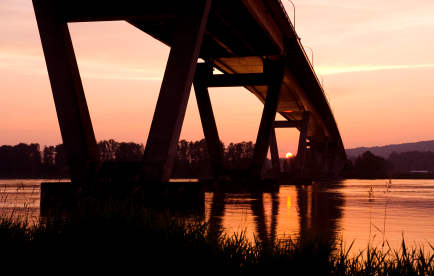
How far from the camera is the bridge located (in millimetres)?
16312

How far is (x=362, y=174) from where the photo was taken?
473 feet

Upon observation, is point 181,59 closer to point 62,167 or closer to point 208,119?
point 62,167

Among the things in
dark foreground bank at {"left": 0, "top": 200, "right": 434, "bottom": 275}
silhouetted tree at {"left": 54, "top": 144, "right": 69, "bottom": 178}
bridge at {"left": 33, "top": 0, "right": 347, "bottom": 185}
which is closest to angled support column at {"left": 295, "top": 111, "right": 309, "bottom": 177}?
bridge at {"left": 33, "top": 0, "right": 347, "bottom": 185}

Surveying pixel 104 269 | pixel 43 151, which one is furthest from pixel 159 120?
pixel 43 151

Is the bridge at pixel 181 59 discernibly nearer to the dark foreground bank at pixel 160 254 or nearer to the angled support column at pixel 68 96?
the angled support column at pixel 68 96

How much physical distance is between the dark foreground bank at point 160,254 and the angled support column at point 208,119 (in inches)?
1032

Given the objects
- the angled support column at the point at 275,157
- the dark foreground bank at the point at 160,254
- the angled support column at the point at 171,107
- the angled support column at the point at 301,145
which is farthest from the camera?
the angled support column at the point at 275,157

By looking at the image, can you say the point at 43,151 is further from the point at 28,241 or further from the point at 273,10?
the point at 28,241

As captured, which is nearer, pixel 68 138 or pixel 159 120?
pixel 159 120

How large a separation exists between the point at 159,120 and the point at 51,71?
169 inches

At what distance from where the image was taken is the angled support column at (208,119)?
3356cm

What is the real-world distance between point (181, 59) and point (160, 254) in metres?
11.0

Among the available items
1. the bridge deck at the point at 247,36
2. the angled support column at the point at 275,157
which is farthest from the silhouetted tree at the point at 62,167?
the angled support column at the point at 275,157

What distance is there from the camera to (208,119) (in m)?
33.6
